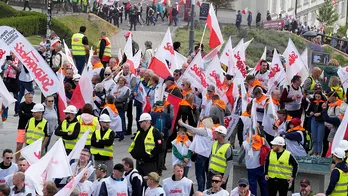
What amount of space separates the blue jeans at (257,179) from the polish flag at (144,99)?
14.5 ft

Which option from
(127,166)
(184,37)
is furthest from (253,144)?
(184,37)

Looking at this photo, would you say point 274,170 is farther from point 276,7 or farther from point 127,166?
point 276,7

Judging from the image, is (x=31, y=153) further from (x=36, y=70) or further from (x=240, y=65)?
(x=240, y=65)

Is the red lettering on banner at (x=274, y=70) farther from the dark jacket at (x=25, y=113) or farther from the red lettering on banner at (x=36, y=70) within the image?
the red lettering on banner at (x=36, y=70)

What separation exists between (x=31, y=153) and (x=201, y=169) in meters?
3.36

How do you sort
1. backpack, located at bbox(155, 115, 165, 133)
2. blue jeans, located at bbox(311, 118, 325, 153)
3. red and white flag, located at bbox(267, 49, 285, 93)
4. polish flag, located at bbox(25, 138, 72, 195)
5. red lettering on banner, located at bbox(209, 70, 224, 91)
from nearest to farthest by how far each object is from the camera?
polish flag, located at bbox(25, 138, 72, 195), backpack, located at bbox(155, 115, 165, 133), blue jeans, located at bbox(311, 118, 325, 153), red lettering on banner, located at bbox(209, 70, 224, 91), red and white flag, located at bbox(267, 49, 285, 93)

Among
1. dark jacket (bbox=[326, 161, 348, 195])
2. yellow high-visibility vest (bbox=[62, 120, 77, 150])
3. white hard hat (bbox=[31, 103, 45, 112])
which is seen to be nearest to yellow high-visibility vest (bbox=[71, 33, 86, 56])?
white hard hat (bbox=[31, 103, 45, 112])

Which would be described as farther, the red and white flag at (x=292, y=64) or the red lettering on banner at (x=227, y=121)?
the red and white flag at (x=292, y=64)

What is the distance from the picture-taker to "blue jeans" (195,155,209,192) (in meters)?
19.2

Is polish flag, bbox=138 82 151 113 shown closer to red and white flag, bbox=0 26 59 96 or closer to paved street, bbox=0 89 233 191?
paved street, bbox=0 89 233 191

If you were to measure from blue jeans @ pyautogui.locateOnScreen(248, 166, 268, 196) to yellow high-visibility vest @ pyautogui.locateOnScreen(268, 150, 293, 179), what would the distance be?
1.90ft

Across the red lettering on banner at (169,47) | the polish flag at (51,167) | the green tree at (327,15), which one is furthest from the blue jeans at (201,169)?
the green tree at (327,15)

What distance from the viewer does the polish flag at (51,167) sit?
1641cm

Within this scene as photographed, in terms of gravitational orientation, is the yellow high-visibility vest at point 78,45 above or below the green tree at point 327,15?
above
